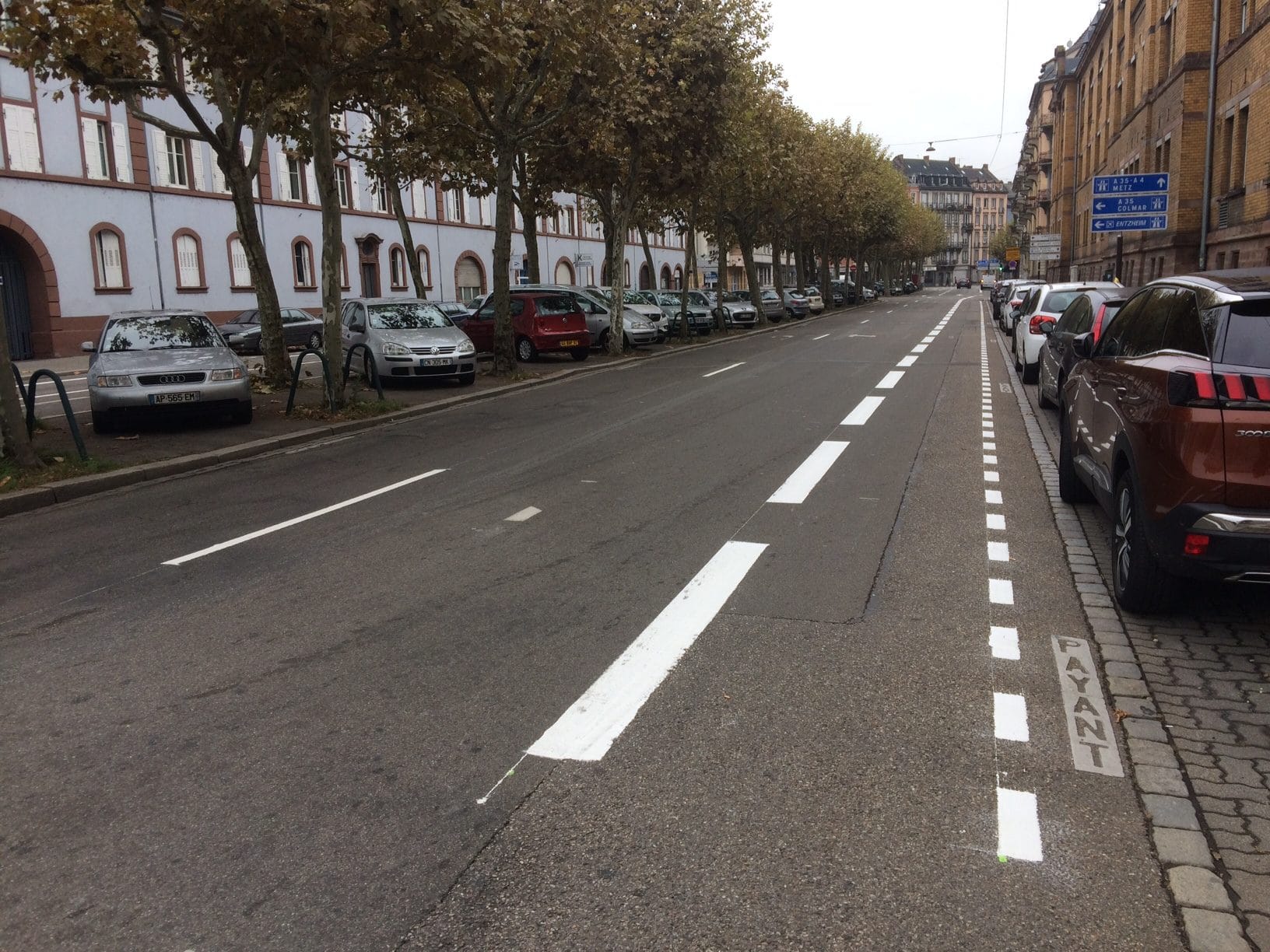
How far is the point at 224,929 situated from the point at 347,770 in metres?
0.93

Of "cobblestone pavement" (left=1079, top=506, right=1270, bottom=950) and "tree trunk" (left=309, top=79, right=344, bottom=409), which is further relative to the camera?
"tree trunk" (left=309, top=79, right=344, bottom=409)

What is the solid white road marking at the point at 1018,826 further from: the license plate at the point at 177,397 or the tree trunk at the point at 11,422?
the license plate at the point at 177,397

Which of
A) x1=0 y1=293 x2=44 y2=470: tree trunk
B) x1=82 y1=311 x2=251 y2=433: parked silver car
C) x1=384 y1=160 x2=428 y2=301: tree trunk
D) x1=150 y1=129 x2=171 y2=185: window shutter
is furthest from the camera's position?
x1=150 y1=129 x2=171 y2=185: window shutter

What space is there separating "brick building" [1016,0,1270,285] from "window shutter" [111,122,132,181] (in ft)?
91.7

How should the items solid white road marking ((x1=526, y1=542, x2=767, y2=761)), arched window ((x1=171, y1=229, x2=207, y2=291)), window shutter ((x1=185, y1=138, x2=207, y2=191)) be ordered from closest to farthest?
solid white road marking ((x1=526, y1=542, x2=767, y2=761)) → arched window ((x1=171, y1=229, x2=207, y2=291)) → window shutter ((x1=185, y1=138, x2=207, y2=191))

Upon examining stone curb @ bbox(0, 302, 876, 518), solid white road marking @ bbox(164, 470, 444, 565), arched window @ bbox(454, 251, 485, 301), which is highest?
arched window @ bbox(454, 251, 485, 301)

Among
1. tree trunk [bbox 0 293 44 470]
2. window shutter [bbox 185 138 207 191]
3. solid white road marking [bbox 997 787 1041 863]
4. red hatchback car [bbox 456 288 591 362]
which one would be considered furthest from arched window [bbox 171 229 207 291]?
solid white road marking [bbox 997 787 1041 863]

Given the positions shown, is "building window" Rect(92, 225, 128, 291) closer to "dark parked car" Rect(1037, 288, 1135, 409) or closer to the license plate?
the license plate

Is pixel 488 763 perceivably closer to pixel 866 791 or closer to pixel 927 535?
pixel 866 791

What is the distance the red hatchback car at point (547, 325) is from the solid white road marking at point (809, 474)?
12.5 metres

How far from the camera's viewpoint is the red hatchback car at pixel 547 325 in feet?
74.8

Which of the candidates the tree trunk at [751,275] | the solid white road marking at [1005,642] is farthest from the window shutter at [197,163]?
the solid white road marking at [1005,642]

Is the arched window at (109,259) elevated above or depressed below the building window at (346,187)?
below

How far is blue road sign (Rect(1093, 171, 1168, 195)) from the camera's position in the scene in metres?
23.3
